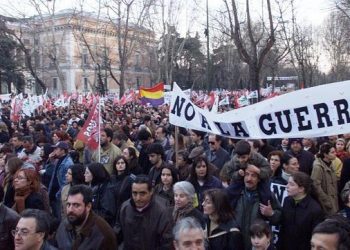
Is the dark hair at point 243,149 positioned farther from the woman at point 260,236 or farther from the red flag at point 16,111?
the red flag at point 16,111

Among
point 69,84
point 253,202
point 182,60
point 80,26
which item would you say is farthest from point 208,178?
point 69,84

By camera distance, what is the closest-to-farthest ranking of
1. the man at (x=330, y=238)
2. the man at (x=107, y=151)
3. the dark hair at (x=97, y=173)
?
the man at (x=330, y=238) → the dark hair at (x=97, y=173) → the man at (x=107, y=151)

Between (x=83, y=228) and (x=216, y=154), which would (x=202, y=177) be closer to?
(x=216, y=154)

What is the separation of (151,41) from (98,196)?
37266 millimetres

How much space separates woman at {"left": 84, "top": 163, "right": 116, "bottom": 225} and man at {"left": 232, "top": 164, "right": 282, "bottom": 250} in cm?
159

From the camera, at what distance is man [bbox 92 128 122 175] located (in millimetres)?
8531

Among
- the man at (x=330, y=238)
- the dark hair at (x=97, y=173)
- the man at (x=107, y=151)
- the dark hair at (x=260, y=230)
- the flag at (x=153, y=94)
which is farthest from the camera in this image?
the flag at (x=153, y=94)

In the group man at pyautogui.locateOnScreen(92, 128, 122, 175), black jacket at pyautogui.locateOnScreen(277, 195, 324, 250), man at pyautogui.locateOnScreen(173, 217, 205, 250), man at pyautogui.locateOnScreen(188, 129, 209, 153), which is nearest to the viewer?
man at pyautogui.locateOnScreen(173, 217, 205, 250)

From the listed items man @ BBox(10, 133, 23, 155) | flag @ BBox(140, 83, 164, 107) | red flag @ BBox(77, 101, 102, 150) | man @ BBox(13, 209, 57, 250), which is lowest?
man @ BBox(13, 209, 57, 250)

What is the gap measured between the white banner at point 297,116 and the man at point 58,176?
10.4ft

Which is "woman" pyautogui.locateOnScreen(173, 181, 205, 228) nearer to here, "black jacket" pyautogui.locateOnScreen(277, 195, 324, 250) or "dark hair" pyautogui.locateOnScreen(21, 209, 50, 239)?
"black jacket" pyautogui.locateOnScreen(277, 195, 324, 250)

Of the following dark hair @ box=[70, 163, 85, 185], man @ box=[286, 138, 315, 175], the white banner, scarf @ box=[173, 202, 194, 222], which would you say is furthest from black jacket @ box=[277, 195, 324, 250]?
man @ box=[286, 138, 315, 175]

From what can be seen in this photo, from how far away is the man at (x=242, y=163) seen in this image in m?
5.66

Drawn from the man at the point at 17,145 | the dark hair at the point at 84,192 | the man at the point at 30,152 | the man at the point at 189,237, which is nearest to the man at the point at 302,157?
the dark hair at the point at 84,192
